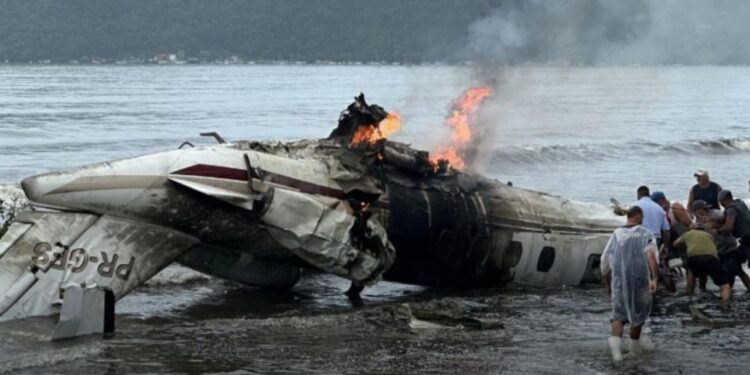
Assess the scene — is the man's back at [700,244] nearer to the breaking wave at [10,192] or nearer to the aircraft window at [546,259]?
the aircraft window at [546,259]

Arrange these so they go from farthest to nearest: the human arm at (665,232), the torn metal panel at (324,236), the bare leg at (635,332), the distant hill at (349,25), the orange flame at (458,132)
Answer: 1. the distant hill at (349,25)
2. the orange flame at (458,132)
3. the human arm at (665,232)
4. the torn metal panel at (324,236)
5. the bare leg at (635,332)

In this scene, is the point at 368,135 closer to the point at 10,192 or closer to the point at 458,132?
the point at 458,132

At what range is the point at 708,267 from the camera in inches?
698

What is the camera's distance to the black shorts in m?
17.7

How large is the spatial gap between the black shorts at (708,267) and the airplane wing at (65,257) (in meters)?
7.81

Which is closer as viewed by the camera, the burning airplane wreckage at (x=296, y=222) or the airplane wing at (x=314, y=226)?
the burning airplane wreckage at (x=296, y=222)

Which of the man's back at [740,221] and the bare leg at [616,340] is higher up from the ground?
the man's back at [740,221]

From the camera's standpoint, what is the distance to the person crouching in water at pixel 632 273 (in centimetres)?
1347

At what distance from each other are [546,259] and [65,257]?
7897 millimetres

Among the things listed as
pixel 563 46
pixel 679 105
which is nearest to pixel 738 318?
pixel 563 46

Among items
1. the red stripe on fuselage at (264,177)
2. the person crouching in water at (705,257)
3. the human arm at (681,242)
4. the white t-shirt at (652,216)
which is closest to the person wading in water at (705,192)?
the human arm at (681,242)

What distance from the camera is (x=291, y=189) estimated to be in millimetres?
16391

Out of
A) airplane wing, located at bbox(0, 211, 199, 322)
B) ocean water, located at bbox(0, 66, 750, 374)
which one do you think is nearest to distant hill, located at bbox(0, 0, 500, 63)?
ocean water, located at bbox(0, 66, 750, 374)

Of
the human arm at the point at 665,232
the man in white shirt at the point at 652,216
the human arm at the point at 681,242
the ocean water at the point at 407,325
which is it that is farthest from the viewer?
the human arm at the point at 665,232
